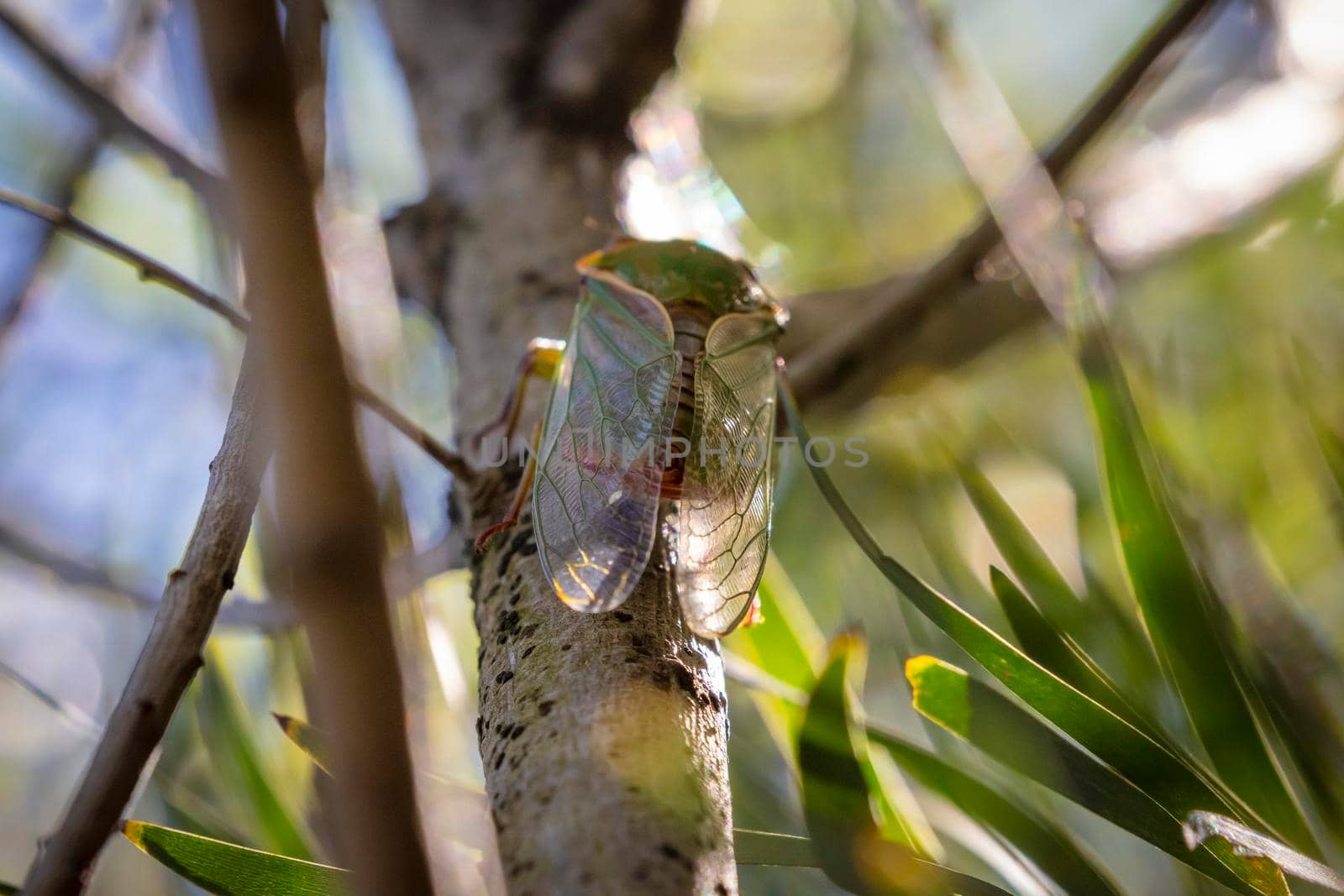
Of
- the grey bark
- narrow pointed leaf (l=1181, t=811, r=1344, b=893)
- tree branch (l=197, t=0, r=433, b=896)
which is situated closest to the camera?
tree branch (l=197, t=0, r=433, b=896)

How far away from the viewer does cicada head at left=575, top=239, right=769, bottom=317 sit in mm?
1500

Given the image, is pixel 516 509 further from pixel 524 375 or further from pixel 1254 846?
pixel 1254 846

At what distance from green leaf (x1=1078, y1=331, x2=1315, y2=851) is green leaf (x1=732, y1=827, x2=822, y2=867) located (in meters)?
0.46

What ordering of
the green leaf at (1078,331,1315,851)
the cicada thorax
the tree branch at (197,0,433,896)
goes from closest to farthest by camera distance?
the tree branch at (197,0,433,896)
the green leaf at (1078,331,1315,851)
the cicada thorax

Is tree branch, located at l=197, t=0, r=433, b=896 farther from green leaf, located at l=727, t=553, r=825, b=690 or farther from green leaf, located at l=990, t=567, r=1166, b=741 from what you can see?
green leaf, located at l=727, t=553, r=825, b=690

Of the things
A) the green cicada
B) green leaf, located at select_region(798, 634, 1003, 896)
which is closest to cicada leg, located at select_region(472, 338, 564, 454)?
the green cicada

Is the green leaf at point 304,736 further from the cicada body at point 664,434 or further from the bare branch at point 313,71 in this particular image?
the bare branch at point 313,71

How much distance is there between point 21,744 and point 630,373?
226cm

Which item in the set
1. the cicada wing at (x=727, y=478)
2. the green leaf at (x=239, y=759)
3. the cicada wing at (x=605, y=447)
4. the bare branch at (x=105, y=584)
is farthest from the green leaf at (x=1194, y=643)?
the green leaf at (x=239, y=759)

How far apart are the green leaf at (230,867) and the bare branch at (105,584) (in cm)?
58

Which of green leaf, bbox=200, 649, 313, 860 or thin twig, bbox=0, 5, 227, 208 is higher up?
thin twig, bbox=0, 5, 227, 208

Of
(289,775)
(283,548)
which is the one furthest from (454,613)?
(283,548)

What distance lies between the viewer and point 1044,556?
50.4 inches

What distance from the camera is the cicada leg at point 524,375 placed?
1.33 m
